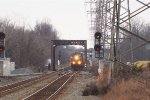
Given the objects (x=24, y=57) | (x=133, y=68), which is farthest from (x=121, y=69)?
(x=24, y=57)

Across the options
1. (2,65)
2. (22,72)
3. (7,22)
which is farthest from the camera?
(7,22)

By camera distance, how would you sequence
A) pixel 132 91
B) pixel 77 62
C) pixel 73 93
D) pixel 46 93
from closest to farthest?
pixel 132 91 < pixel 73 93 < pixel 46 93 < pixel 77 62

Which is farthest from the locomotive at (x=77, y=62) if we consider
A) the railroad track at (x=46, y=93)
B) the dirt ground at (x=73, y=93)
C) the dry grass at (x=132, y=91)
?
the dry grass at (x=132, y=91)

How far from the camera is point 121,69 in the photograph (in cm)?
2972

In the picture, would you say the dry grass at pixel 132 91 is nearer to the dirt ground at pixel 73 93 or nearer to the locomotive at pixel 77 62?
the dirt ground at pixel 73 93

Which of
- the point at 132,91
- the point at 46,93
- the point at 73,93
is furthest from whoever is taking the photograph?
the point at 46,93

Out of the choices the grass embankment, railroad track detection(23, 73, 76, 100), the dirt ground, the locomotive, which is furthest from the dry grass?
the locomotive

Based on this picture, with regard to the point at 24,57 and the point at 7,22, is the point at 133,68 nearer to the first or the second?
the point at 24,57

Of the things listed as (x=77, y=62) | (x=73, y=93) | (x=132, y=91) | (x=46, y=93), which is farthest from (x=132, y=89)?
(x=77, y=62)

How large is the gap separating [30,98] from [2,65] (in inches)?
1044

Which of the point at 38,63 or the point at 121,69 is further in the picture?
the point at 38,63

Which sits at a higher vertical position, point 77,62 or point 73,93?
point 77,62

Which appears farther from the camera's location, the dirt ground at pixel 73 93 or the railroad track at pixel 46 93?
the railroad track at pixel 46 93

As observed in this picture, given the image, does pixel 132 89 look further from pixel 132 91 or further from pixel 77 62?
pixel 77 62
